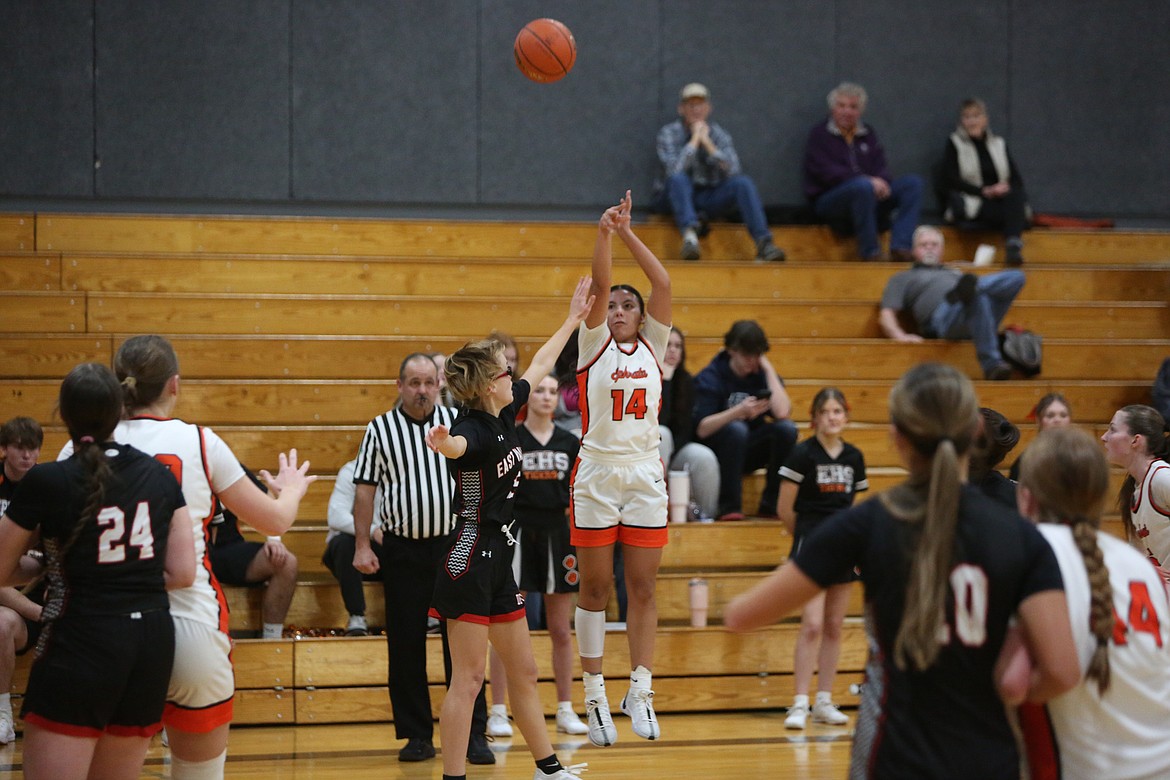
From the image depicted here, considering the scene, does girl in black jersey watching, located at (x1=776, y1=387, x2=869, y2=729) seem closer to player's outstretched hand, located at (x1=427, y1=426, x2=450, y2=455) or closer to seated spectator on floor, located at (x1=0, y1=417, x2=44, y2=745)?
player's outstretched hand, located at (x1=427, y1=426, x2=450, y2=455)

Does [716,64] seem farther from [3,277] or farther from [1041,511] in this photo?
[1041,511]

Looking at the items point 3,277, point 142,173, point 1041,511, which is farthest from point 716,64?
point 1041,511

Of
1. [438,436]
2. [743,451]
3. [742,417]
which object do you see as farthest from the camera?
[743,451]

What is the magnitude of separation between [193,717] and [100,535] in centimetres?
59

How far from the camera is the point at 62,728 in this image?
302 cm

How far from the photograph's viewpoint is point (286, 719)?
6.38m

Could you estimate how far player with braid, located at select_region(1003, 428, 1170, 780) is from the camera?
8.66 ft

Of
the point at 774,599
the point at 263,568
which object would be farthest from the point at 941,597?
the point at 263,568

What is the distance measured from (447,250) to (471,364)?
5500 millimetres

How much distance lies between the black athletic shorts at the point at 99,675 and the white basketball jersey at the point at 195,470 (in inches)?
7.4

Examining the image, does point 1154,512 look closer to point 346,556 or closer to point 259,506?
point 259,506

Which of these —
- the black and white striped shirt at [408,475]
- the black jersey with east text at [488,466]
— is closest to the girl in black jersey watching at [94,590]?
the black jersey with east text at [488,466]

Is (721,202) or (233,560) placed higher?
(721,202)

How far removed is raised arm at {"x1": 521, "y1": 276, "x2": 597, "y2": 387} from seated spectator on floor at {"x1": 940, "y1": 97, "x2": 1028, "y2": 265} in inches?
250
